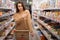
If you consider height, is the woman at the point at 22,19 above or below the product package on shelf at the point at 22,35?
above

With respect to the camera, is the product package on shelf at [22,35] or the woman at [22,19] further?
the woman at [22,19]

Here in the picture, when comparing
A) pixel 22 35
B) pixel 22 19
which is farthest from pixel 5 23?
pixel 22 35

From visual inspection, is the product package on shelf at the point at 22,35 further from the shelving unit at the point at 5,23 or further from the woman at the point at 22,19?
the shelving unit at the point at 5,23

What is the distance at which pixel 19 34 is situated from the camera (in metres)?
4.98

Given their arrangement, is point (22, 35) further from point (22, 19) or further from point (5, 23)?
point (5, 23)

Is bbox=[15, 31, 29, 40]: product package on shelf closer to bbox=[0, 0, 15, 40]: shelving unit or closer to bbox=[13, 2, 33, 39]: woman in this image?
bbox=[13, 2, 33, 39]: woman

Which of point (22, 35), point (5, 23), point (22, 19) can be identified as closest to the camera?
point (22, 35)

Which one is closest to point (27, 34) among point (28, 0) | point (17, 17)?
point (17, 17)

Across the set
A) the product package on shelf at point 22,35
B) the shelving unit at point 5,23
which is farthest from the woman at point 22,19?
the shelving unit at point 5,23

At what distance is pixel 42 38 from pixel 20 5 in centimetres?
265

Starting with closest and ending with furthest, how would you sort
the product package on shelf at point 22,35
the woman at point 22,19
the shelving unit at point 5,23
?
the product package on shelf at point 22,35 < the woman at point 22,19 < the shelving unit at point 5,23

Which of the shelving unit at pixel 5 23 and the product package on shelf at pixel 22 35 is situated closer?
the product package on shelf at pixel 22 35

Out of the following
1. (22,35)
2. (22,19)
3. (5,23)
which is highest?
(22,19)

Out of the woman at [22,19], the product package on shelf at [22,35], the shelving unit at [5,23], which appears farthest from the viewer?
the shelving unit at [5,23]
